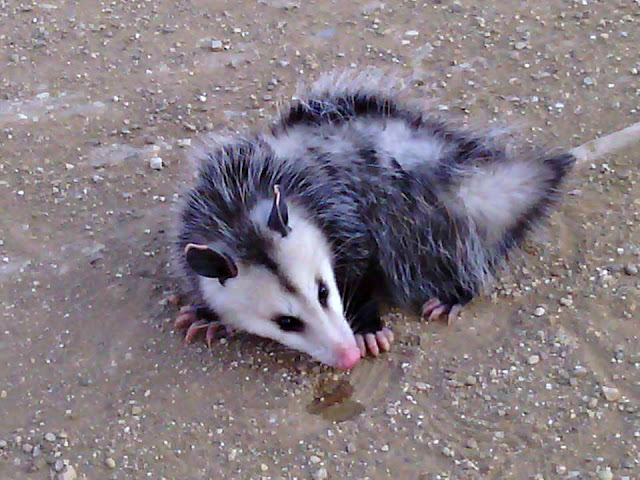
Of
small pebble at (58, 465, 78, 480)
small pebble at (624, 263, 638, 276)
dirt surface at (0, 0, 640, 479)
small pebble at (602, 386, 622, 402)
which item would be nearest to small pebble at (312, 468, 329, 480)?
dirt surface at (0, 0, 640, 479)

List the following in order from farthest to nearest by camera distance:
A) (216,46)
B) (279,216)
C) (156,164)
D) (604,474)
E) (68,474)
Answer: (216,46), (156,164), (279,216), (68,474), (604,474)

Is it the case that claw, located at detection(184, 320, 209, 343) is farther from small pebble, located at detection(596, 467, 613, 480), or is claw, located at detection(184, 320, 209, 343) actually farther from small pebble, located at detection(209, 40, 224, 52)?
small pebble, located at detection(209, 40, 224, 52)

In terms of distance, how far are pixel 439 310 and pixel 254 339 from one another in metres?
0.56

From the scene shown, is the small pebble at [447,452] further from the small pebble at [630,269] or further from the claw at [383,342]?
the small pebble at [630,269]

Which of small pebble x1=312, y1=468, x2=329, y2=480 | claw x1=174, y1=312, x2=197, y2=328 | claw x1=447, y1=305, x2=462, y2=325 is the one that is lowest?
claw x1=174, y1=312, x2=197, y2=328

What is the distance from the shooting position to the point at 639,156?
3.28 m

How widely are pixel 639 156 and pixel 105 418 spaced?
1998 mm

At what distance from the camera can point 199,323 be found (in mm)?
2785

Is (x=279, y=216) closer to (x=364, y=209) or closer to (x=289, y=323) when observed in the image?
(x=289, y=323)

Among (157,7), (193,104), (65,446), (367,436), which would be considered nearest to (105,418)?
(65,446)

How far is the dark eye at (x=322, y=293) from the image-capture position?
8.42 ft

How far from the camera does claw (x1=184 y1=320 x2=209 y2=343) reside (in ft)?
9.05

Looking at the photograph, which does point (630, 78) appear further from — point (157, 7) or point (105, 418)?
point (105, 418)

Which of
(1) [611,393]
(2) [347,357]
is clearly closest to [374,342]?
(2) [347,357]
